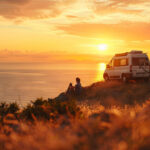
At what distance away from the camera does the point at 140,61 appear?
20.6 meters

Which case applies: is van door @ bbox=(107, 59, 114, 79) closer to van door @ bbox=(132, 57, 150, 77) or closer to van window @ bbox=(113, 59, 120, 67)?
van window @ bbox=(113, 59, 120, 67)

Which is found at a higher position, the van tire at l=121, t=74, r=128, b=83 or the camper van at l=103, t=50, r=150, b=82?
the camper van at l=103, t=50, r=150, b=82

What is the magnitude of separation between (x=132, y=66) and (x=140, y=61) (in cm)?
90

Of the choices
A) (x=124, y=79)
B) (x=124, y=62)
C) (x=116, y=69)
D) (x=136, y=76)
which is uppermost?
(x=124, y=62)

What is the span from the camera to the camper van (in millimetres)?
20328

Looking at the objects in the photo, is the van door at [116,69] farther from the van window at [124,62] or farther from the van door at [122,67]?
the van window at [124,62]

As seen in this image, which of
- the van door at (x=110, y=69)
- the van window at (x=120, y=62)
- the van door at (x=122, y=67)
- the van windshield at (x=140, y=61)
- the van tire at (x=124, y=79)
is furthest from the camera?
the van door at (x=110, y=69)

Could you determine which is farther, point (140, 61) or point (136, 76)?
point (140, 61)

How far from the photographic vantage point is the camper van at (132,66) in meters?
20.3

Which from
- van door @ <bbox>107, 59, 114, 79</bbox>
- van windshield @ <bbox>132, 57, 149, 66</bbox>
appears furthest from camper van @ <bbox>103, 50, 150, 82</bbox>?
van door @ <bbox>107, 59, 114, 79</bbox>

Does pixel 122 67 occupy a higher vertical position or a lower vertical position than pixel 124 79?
higher

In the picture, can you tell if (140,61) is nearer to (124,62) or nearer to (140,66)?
(140,66)

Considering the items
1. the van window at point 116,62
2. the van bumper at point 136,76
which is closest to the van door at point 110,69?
the van window at point 116,62

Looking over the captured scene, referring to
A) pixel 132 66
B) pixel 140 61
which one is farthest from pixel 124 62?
pixel 140 61
